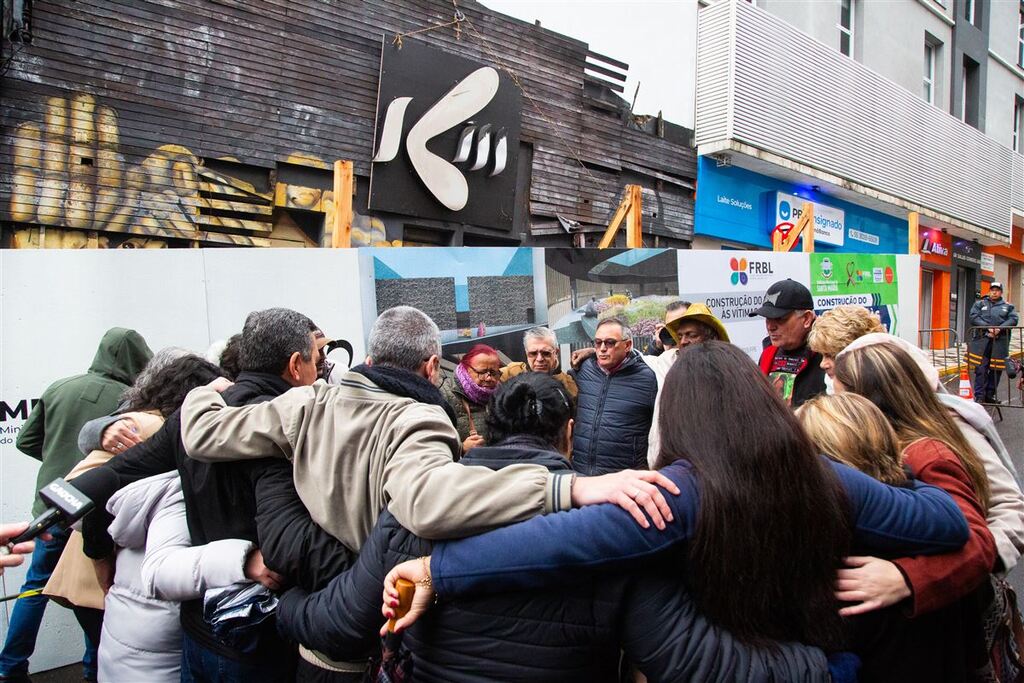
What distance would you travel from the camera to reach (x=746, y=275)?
650 centimetres

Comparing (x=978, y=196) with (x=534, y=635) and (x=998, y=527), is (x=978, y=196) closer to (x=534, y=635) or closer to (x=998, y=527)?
(x=998, y=527)

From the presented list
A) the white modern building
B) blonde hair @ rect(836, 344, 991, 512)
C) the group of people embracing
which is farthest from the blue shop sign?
the group of people embracing

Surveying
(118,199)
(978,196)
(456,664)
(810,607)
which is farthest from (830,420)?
(978,196)

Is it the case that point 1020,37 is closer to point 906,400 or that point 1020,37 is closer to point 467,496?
point 906,400

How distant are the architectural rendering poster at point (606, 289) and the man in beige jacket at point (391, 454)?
3319 millimetres

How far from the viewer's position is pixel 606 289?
18.6 ft

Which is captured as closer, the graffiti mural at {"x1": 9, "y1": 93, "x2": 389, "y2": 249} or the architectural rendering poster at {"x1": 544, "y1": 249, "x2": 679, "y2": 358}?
the architectural rendering poster at {"x1": 544, "y1": 249, "x2": 679, "y2": 358}

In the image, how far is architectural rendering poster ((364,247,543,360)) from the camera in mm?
4469

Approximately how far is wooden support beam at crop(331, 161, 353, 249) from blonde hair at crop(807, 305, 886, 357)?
3.15 metres

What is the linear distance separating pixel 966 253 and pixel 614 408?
20.3 metres

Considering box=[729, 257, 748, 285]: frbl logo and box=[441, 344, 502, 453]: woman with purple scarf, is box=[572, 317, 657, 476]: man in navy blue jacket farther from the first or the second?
box=[729, 257, 748, 285]: frbl logo

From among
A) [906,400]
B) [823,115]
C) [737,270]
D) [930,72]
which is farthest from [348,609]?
[930,72]

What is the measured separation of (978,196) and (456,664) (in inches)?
834

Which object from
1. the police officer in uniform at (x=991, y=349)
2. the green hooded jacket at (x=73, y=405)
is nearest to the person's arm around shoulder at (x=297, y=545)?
the green hooded jacket at (x=73, y=405)
